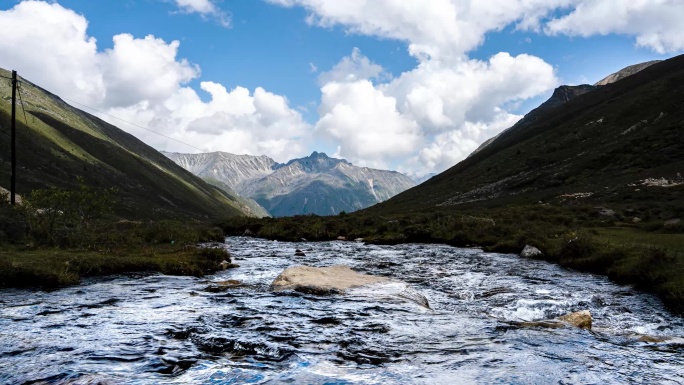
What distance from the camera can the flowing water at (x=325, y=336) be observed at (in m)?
8.39

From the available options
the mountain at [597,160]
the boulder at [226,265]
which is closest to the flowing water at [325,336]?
the boulder at [226,265]

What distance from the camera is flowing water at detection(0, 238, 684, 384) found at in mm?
8391

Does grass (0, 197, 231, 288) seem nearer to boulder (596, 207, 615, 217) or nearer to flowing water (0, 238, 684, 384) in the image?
flowing water (0, 238, 684, 384)

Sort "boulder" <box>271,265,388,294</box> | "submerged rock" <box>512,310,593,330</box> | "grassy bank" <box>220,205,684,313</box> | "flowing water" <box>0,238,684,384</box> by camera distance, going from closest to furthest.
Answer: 1. "flowing water" <box>0,238,684,384</box>
2. "submerged rock" <box>512,310,593,330</box>
3. "boulder" <box>271,265,388,294</box>
4. "grassy bank" <box>220,205,684,313</box>

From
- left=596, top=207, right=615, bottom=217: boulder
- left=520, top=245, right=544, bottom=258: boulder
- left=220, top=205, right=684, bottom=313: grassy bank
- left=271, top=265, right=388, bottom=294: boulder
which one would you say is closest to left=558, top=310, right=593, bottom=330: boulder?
left=220, top=205, right=684, bottom=313: grassy bank

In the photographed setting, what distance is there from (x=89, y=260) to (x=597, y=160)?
10489 cm

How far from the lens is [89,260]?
20672 mm

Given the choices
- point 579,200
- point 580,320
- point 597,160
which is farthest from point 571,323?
point 597,160

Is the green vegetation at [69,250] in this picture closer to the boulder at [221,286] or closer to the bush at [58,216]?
the bush at [58,216]

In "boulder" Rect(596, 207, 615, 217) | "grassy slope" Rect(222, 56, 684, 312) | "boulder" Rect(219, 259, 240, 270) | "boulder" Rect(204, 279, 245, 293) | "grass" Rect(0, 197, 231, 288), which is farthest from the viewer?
"boulder" Rect(596, 207, 615, 217)

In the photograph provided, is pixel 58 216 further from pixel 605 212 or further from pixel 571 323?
pixel 605 212

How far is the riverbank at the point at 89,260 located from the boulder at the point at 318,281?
6.65 meters

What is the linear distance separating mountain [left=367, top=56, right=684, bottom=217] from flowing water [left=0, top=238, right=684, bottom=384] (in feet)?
132

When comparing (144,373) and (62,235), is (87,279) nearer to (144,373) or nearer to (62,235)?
(62,235)
